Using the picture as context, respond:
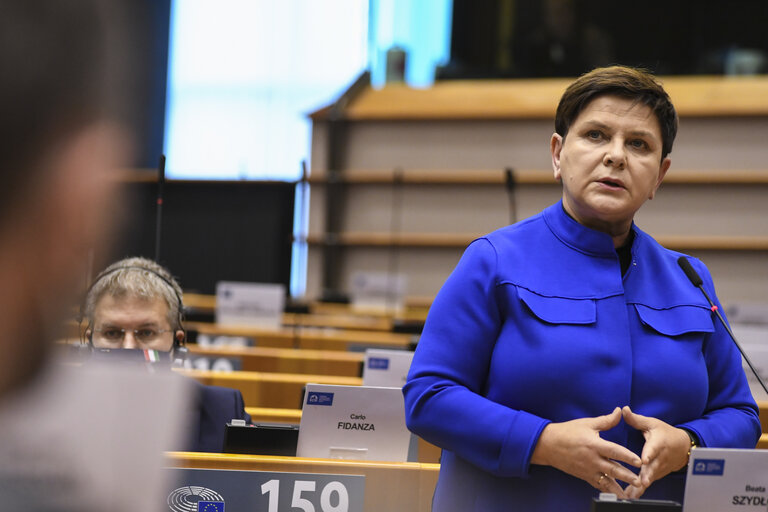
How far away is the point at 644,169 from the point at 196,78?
951 centimetres

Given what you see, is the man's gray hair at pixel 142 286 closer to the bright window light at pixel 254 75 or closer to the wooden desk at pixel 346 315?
the wooden desk at pixel 346 315

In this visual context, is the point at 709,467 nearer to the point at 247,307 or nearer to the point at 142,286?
the point at 142,286

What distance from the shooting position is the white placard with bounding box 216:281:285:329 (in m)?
5.14

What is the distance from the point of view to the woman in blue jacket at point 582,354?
125 cm

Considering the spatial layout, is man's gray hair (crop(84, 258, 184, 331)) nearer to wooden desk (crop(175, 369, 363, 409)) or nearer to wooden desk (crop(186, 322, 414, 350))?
wooden desk (crop(175, 369, 363, 409))

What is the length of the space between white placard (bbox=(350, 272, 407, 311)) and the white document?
627 centimetres

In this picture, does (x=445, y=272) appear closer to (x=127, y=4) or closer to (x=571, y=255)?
(x=571, y=255)

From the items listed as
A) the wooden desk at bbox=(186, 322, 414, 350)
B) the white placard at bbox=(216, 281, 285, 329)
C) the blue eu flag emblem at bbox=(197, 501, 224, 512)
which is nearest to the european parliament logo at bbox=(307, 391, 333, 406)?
the blue eu flag emblem at bbox=(197, 501, 224, 512)

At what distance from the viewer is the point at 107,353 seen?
1.99m

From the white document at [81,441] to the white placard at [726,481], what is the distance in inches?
43.4

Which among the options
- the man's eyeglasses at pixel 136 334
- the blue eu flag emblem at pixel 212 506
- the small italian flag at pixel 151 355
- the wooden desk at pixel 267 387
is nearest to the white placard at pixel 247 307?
the wooden desk at pixel 267 387

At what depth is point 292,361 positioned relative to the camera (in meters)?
3.83

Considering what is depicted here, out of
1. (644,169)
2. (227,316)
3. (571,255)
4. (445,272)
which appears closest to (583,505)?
(571,255)

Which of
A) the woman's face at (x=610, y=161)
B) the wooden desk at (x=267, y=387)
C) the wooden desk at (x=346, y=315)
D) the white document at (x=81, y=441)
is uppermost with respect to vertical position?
the woman's face at (x=610, y=161)
